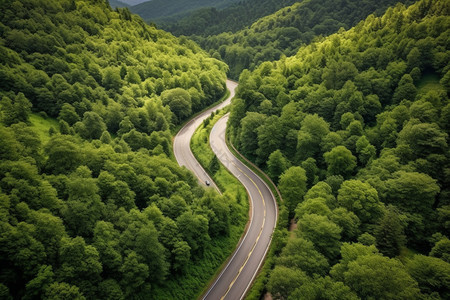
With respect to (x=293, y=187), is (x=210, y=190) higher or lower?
higher

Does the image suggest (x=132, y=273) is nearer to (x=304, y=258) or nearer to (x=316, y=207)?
(x=304, y=258)

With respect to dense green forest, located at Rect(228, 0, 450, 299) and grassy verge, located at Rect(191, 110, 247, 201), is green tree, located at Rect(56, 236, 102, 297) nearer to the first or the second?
dense green forest, located at Rect(228, 0, 450, 299)

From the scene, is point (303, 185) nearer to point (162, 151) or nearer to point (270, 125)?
point (270, 125)

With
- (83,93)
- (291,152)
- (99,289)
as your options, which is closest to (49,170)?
(99,289)

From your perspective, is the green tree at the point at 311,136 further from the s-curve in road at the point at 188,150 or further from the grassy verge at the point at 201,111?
the grassy verge at the point at 201,111

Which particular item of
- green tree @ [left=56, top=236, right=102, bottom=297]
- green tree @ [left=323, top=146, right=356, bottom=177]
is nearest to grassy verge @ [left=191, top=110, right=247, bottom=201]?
green tree @ [left=323, top=146, right=356, bottom=177]

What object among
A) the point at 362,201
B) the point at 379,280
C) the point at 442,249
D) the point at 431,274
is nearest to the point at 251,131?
the point at 362,201

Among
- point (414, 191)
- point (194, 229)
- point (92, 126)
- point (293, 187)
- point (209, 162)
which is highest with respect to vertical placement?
point (92, 126)
